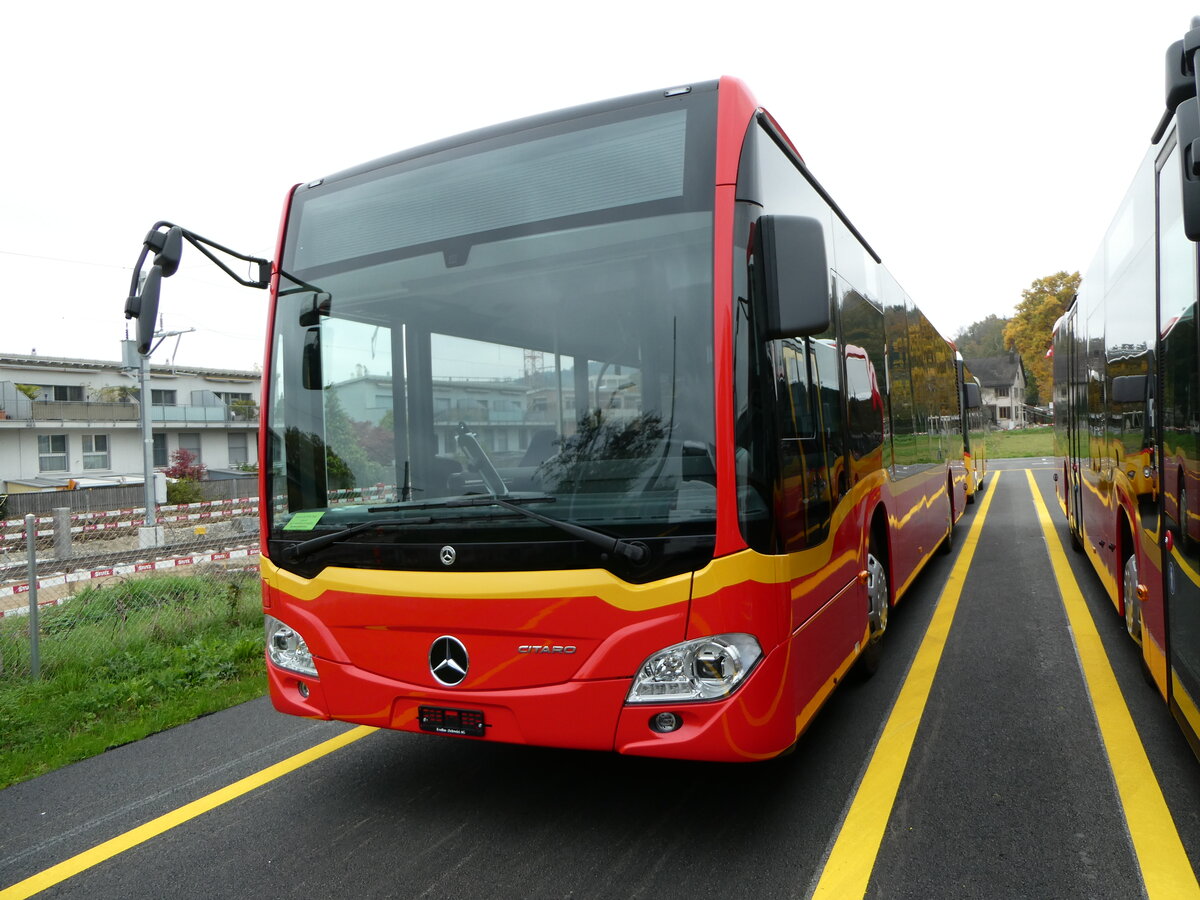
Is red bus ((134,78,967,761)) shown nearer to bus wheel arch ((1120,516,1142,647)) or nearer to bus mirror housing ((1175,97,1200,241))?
bus mirror housing ((1175,97,1200,241))

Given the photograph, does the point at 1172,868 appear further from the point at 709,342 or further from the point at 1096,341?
the point at 1096,341

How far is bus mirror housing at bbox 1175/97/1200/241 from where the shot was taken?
108 inches

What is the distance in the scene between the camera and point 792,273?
3.27 metres

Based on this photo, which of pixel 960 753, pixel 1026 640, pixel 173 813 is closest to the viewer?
pixel 173 813

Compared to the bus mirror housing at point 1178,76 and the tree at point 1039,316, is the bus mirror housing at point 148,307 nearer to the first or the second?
the bus mirror housing at point 1178,76

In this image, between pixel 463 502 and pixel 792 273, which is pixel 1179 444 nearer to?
pixel 792 273

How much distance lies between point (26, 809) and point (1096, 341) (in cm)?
754

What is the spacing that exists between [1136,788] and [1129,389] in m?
2.06

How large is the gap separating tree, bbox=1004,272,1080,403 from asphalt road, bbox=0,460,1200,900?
6570cm

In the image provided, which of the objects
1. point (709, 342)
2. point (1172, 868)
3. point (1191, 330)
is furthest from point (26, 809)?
point (1191, 330)

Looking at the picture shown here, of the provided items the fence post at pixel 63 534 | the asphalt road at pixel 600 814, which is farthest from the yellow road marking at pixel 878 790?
the fence post at pixel 63 534

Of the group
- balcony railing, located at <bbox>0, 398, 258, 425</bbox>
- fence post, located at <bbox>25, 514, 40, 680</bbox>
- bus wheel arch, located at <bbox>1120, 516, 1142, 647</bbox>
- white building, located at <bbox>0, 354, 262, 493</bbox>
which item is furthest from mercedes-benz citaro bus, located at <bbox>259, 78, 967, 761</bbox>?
balcony railing, located at <bbox>0, 398, 258, 425</bbox>

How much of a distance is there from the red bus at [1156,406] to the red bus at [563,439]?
4.64 ft

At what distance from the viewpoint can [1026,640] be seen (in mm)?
6496
